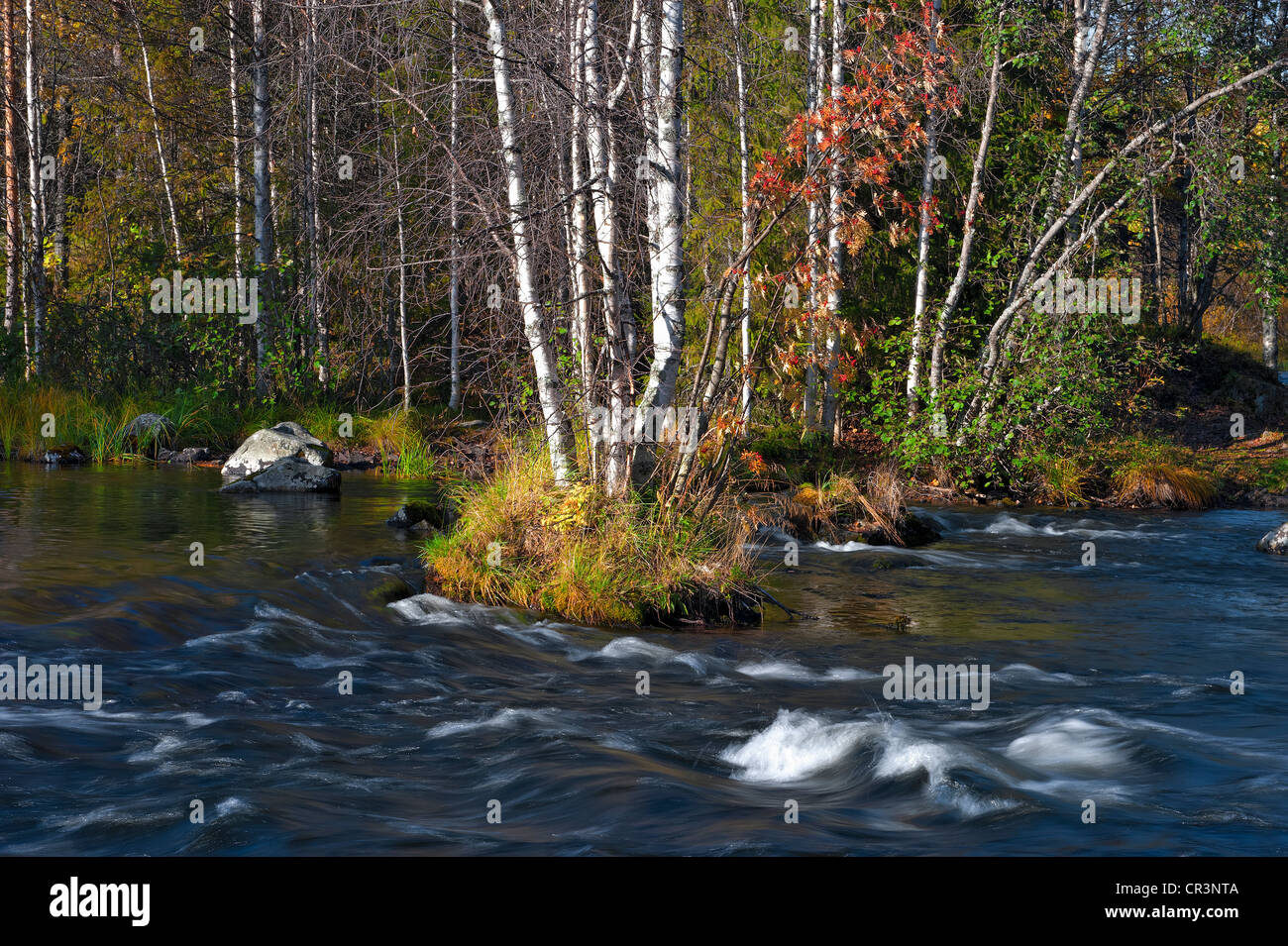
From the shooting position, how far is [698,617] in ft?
Answer: 33.6

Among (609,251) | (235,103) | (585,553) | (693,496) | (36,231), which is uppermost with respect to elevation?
(235,103)

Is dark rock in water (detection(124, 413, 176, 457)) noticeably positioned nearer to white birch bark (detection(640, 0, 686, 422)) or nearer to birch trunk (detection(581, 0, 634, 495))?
birch trunk (detection(581, 0, 634, 495))

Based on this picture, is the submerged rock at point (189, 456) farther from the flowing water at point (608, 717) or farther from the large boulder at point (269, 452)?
the flowing water at point (608, 717)

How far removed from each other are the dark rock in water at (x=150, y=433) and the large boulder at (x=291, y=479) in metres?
4.59

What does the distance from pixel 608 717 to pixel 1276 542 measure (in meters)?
10.7

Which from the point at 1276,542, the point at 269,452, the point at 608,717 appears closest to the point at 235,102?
the point at 269,452

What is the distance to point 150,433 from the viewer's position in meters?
22.1

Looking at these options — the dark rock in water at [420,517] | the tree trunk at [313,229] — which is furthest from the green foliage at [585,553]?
the tree trunk at [313,229]

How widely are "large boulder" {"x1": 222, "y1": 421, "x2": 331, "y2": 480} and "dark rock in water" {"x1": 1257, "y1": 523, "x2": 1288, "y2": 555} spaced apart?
13697mm

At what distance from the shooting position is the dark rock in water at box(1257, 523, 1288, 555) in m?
14.7

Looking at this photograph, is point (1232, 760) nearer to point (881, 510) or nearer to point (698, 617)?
point (698, 617)

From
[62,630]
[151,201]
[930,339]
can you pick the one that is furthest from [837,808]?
[151,201]

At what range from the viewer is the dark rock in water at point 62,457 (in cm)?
2069

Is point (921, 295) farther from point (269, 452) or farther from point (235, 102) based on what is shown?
point (235, 102)
